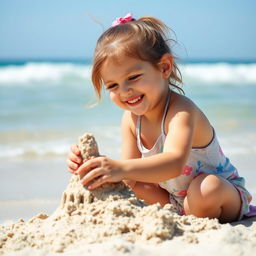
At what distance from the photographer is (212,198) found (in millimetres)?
2545

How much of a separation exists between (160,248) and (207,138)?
122 centimetres

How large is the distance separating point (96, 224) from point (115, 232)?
5.0 inches

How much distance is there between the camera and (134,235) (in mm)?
1857

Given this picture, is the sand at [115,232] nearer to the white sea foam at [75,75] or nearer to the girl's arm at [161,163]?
the girl's arm at [161,163]

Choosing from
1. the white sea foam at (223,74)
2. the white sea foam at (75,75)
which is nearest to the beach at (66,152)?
the white sea foam at (75,75)

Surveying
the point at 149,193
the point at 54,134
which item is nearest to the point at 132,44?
the point at 149,193

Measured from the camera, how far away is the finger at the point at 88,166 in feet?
6.94

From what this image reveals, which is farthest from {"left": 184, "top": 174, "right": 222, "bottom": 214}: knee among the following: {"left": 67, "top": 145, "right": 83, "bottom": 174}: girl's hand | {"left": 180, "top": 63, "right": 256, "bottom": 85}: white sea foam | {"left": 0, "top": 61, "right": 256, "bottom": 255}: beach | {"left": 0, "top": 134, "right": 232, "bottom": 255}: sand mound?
{"left": 180, "top": 63, "right": 256, "bottom": 85}: white sea foam

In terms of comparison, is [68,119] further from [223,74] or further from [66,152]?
[223,74]

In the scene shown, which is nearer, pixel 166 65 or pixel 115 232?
pixel 115 232

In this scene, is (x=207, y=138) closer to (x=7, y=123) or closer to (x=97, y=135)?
(x=97, y=135)

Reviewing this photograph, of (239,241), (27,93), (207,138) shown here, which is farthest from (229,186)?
(27,93)

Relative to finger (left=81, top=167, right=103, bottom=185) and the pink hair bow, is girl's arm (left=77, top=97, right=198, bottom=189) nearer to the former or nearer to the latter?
finger (left=81, top=167, right=103, bottom=185)

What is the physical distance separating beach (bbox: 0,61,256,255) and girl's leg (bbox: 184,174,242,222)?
5.2 inches
